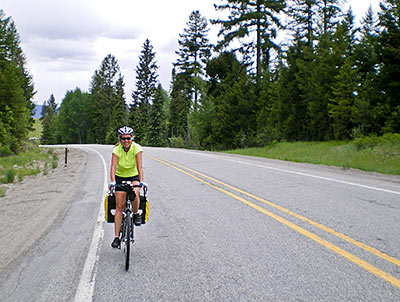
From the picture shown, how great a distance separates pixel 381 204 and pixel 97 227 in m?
5.68

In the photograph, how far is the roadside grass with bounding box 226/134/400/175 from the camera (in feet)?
42.5

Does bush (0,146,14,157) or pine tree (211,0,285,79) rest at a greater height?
pine tree (211,0,285,79)

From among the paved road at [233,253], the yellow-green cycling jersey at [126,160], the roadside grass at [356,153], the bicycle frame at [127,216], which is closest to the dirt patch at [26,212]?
the paved road at [233,253]

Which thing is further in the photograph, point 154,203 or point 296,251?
point 154,203

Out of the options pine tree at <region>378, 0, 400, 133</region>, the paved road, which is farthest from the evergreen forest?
the paved road

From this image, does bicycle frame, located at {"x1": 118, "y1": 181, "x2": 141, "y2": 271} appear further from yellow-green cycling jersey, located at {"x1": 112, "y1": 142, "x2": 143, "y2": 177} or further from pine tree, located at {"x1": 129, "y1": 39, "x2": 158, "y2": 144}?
pine tree, located at {"x1": 129, "y1": 39, "x2": 158, "y2": 144}

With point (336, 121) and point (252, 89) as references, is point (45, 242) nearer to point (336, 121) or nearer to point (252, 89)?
point (336, 121)

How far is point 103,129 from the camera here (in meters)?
75.3

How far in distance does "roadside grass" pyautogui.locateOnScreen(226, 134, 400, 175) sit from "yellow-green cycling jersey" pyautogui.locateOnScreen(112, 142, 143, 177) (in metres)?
9.93

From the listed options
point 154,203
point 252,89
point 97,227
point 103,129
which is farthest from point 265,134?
point 103,129

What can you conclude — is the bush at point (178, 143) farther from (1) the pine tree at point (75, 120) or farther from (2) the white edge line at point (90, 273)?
(1) the pine tree at point (75, 120)

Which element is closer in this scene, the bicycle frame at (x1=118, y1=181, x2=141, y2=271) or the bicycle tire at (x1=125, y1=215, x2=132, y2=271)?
the bicycle tire at (x1=125, y1=215, x2=132, y2=271)

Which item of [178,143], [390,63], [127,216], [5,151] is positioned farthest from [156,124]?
[127,216]

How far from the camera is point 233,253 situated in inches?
173
